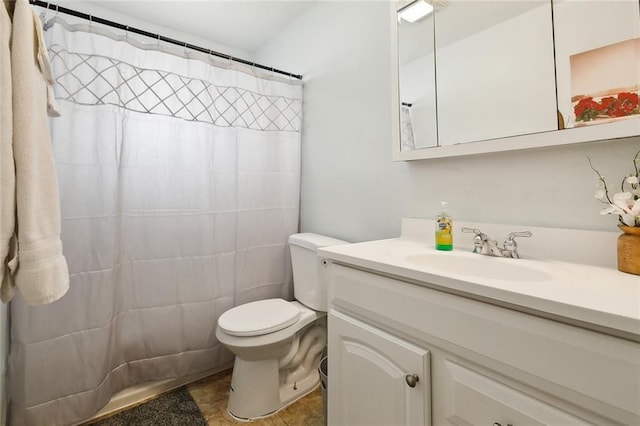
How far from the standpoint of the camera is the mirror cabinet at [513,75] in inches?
32.4

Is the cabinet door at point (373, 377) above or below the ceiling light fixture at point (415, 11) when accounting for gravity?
below

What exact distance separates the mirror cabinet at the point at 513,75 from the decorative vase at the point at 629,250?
26 cm

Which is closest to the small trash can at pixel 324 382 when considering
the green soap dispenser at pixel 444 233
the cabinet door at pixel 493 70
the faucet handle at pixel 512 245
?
the green soap dispenser at pixel 444 233

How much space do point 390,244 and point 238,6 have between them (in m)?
1.85

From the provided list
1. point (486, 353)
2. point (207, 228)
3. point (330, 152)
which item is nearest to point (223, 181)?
point (207, 228)

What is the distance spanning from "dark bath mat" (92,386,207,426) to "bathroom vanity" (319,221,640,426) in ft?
2.78

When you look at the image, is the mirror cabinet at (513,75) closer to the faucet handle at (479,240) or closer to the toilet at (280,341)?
the faucet handle at (479,240)

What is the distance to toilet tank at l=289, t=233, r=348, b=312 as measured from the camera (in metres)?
1.58

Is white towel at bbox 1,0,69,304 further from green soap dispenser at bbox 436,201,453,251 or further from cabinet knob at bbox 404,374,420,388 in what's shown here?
green soap dispenser at bbox 436,201,453,251

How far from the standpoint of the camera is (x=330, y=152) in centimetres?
179

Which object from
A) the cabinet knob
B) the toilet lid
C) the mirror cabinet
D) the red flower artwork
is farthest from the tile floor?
the red flower artwork

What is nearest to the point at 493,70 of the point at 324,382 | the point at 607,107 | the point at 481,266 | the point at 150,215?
the point at 607,107

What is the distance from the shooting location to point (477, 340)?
66 centimetres

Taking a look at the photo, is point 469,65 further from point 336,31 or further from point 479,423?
point 479,423
